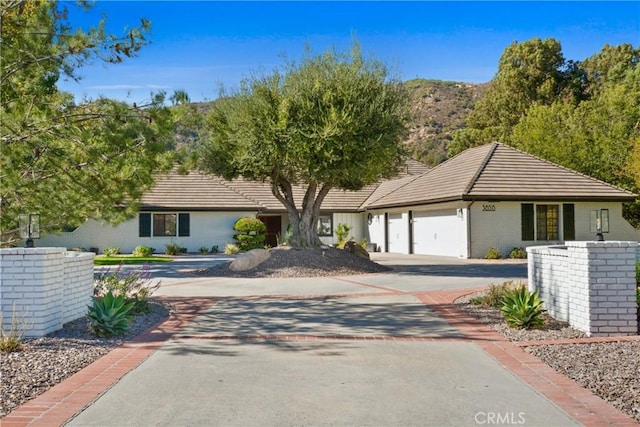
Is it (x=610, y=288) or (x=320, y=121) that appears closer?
(x=610, y=288)

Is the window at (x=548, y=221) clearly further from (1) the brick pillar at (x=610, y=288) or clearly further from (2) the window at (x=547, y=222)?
(1) the brick pillar at (x=610, y=288)

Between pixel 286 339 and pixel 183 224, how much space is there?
87.2 feet

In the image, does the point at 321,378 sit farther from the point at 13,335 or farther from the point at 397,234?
the point at 397,234

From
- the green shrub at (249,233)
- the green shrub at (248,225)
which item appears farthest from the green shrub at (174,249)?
the green shrub at (248,225)

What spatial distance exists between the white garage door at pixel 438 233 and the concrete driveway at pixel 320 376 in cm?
1704

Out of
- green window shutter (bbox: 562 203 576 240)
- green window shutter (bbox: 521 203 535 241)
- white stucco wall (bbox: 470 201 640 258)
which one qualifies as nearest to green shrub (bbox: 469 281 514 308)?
white stucco wall (bbox: 470 201 640 258)

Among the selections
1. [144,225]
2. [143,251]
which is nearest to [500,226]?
[143,251]

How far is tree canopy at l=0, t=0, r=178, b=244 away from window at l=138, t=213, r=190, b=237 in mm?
23042

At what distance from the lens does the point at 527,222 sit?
28094mm

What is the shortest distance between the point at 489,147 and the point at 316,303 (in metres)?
22.3

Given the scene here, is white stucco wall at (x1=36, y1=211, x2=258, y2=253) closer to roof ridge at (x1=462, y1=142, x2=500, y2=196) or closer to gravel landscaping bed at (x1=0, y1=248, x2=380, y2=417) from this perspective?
roof ridge at (x1=462, y1=142, x2=500, y2=196)

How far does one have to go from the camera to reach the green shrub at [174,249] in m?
33.0

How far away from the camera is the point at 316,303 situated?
12.4 metres

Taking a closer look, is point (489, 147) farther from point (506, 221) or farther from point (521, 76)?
point (521, 76)
